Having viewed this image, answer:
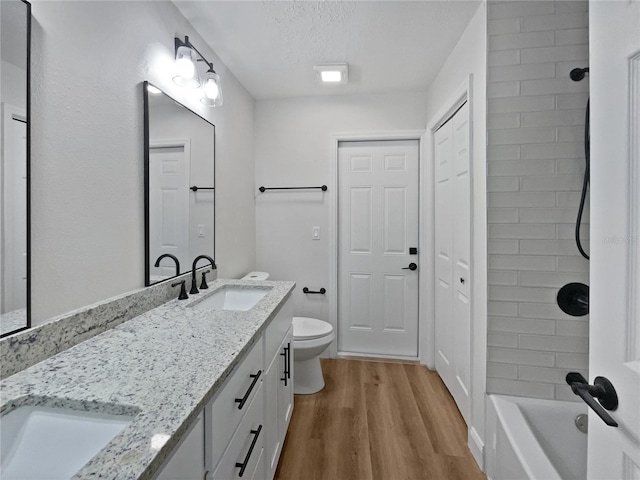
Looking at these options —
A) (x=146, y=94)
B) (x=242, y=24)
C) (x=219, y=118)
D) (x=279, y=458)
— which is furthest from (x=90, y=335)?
(x=242, y=24)

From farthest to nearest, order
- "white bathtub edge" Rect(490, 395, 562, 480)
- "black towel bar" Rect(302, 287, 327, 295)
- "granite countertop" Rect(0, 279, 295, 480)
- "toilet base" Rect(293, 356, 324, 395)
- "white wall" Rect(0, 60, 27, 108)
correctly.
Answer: "black towel bar" Rect(302, 287, 327, 295) → "toilet base" Rect(293, 356, 324, 395) → "white bathtub edge" Rect(490, 395, 562, 480) → "white wall" Rect(0, 60, 27, 108) → "granite countertop" Rect(0, 279, 295, 480)

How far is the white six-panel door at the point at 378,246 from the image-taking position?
268 centimetres

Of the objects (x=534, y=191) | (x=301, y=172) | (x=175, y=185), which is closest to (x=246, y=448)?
(x=175, y=185)

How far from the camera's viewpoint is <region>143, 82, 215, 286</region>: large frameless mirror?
1.40m

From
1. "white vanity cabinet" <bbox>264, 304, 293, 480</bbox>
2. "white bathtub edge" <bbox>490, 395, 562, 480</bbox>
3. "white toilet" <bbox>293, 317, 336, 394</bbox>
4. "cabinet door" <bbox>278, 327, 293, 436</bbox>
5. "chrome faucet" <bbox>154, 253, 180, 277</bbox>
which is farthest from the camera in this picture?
"white toilet" <bbox>293, 317, 336, 394</bbox>

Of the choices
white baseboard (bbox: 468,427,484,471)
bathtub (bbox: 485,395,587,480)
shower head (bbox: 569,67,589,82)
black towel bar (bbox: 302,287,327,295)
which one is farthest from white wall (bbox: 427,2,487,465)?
black towel bar (bbox: 302,287,327,295)

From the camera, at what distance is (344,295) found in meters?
2.79

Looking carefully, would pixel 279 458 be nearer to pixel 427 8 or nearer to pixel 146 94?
pixel 146 94

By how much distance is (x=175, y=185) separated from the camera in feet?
5.22

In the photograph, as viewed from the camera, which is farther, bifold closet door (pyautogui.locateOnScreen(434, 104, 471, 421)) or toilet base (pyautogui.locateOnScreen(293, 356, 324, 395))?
toilet base (pyautogui.locateOnScreen(293, 356, 324, 395))

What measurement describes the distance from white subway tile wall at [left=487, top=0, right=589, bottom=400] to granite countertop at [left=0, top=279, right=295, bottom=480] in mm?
1211

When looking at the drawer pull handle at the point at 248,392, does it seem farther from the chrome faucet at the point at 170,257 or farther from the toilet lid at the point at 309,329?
the toilet lid at the point at 309,329

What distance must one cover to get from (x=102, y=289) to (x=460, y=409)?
2142 millimetres

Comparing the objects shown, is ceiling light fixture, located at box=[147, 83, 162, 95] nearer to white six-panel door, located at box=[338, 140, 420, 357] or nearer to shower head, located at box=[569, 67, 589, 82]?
white six-panel door, located at box=[338, 140, 420, 357]
